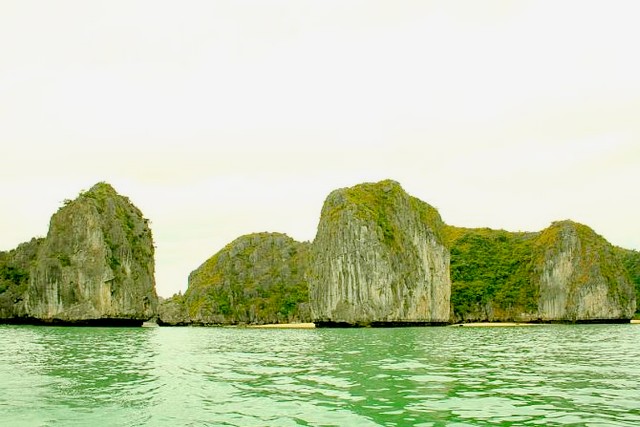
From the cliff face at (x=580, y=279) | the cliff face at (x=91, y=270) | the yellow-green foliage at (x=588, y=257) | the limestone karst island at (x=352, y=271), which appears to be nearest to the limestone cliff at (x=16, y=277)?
the limestone karst island at (x=352, y=271)

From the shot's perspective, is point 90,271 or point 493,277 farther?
point 493,277

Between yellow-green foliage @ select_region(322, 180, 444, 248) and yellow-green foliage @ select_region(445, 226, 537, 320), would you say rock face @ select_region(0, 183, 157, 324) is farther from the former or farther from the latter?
yellow-green foliage @ select_region(445, 226, 537, 320)

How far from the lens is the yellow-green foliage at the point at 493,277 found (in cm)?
17175

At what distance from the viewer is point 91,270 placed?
11088cm

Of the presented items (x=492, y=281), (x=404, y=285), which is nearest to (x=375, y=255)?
(x=404, y=285)

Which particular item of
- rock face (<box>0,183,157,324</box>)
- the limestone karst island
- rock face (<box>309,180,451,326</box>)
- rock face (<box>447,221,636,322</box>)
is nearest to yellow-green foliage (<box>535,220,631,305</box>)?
rock face (<box>447,221,636,322</box>)

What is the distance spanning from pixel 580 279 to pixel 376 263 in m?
72.0

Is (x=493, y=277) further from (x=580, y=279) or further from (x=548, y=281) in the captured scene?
(x=580, y=279)

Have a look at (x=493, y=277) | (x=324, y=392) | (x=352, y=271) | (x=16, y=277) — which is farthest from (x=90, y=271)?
(x=493, y=277)

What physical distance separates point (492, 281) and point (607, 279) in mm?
34602

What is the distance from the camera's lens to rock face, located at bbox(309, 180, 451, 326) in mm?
117312

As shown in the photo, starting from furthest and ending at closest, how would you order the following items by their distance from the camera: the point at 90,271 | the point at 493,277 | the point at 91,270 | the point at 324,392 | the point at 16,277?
1. the point at 493,277
2. the point at 16,277
3. the point at 91,270
4. the point at 90,271
5. the point at 324,392

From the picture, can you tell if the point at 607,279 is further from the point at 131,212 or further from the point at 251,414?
the point at 251,414

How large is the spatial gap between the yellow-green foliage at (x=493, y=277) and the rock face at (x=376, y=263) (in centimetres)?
3449
